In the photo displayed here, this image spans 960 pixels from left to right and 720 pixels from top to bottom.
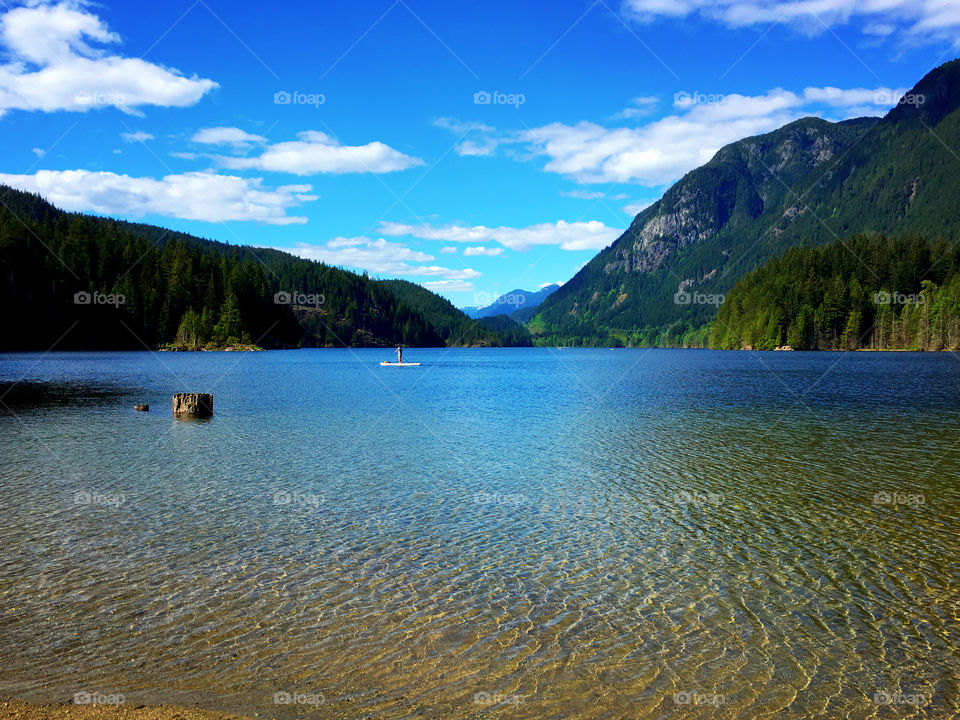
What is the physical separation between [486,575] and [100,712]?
287 inches

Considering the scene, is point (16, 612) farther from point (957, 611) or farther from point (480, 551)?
point (957, 611)

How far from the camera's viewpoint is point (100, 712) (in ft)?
25.5

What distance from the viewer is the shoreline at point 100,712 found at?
25.0ft

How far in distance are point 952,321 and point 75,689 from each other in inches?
7861

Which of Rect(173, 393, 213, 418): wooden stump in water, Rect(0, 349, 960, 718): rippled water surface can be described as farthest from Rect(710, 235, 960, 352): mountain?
Rect(173, 393, 213, 418): wooden stump in water

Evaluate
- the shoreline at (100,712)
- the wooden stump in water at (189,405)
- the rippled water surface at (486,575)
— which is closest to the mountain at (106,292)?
the wooden stump in water at (189,405)

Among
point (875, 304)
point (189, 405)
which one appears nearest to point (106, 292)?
point (189, 405)

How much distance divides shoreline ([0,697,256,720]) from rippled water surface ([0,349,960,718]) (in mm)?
289

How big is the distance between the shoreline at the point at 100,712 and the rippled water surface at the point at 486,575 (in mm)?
289

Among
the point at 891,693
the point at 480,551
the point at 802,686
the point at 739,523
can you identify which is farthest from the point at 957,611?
the point at 480,551

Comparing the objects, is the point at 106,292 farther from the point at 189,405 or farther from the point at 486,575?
the point at 486,575

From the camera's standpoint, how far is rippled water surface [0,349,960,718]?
28.5ft

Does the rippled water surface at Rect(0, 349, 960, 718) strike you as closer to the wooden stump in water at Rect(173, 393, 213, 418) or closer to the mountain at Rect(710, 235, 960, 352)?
the wooden stump in water at Rect(173, 393, 213, 418)

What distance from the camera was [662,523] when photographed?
17.3 metres
